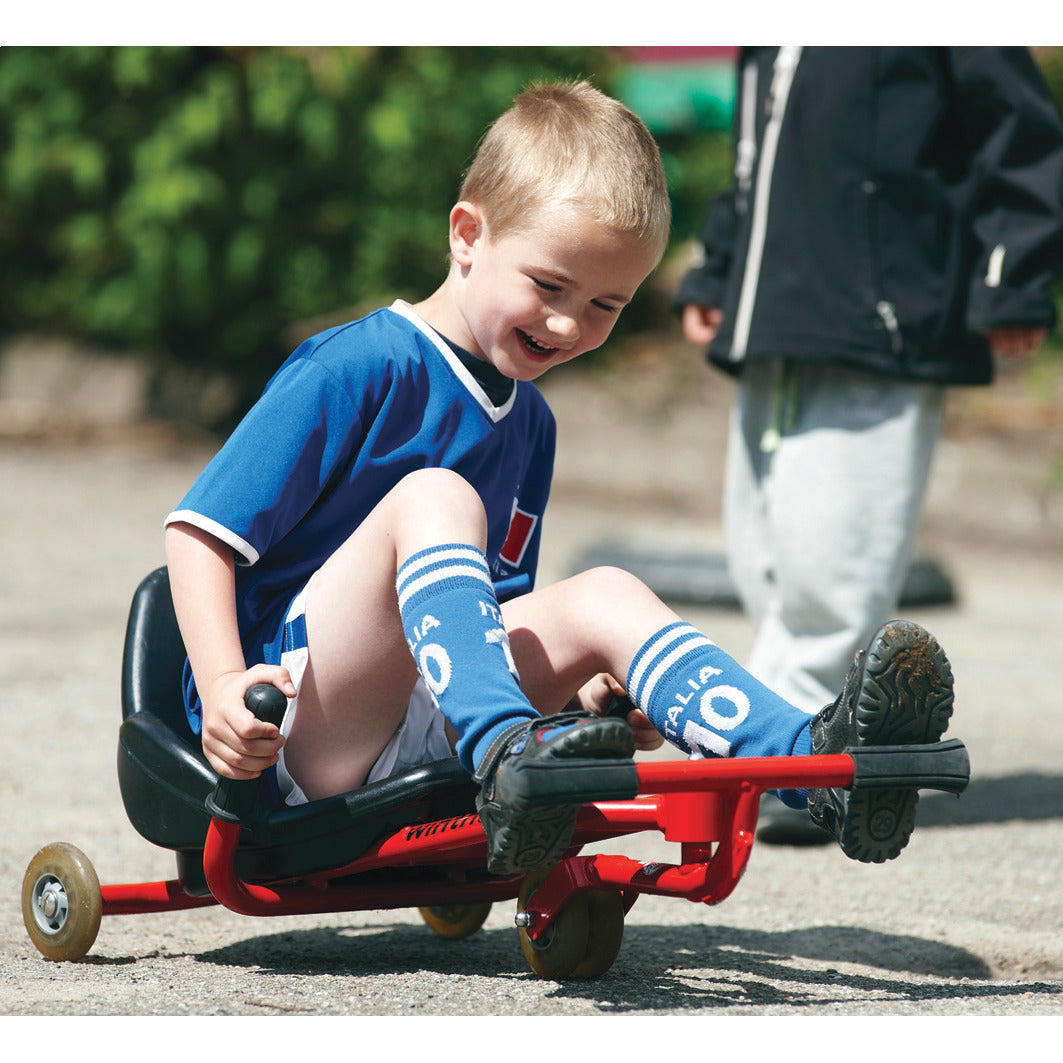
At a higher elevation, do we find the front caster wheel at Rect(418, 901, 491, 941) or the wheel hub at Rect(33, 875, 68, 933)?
the wheel hub at Rect(33, 875, 68, 933)

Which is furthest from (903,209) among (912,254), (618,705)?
(618,705)

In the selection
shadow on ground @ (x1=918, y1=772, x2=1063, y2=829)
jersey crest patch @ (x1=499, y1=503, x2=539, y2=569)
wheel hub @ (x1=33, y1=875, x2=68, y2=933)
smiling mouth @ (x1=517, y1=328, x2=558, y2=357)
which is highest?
smiling mouth @ (x1=517, y1=328, x2=558, y2=357)

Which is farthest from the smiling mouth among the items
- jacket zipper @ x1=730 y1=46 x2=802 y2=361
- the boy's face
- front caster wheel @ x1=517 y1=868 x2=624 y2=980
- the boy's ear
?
jacket zipper @ x1=730 y1=46 x2=802 y2=361

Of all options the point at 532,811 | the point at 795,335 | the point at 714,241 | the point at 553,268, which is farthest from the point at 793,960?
the point at 714,241

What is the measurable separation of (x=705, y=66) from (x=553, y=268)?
7.05 metres

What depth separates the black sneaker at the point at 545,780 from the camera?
1.22 meters

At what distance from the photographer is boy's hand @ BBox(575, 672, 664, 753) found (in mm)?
1649

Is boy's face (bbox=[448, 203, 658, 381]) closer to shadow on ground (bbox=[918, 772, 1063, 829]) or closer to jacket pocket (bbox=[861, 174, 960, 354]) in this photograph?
jacket pocket (bbox=[861, 174, 960, 354])

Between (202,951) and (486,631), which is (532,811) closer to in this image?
(486,631)

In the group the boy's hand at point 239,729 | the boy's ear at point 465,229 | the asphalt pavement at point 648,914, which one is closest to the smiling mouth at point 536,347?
the boy's ear at point 465,229

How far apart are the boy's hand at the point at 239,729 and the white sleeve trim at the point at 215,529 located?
134 mm

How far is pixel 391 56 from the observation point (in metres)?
7.87

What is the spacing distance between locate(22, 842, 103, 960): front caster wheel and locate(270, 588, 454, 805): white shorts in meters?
0.26

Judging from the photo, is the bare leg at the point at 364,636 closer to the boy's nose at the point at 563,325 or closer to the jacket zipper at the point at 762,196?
the boy's nose at the point at 563,325
